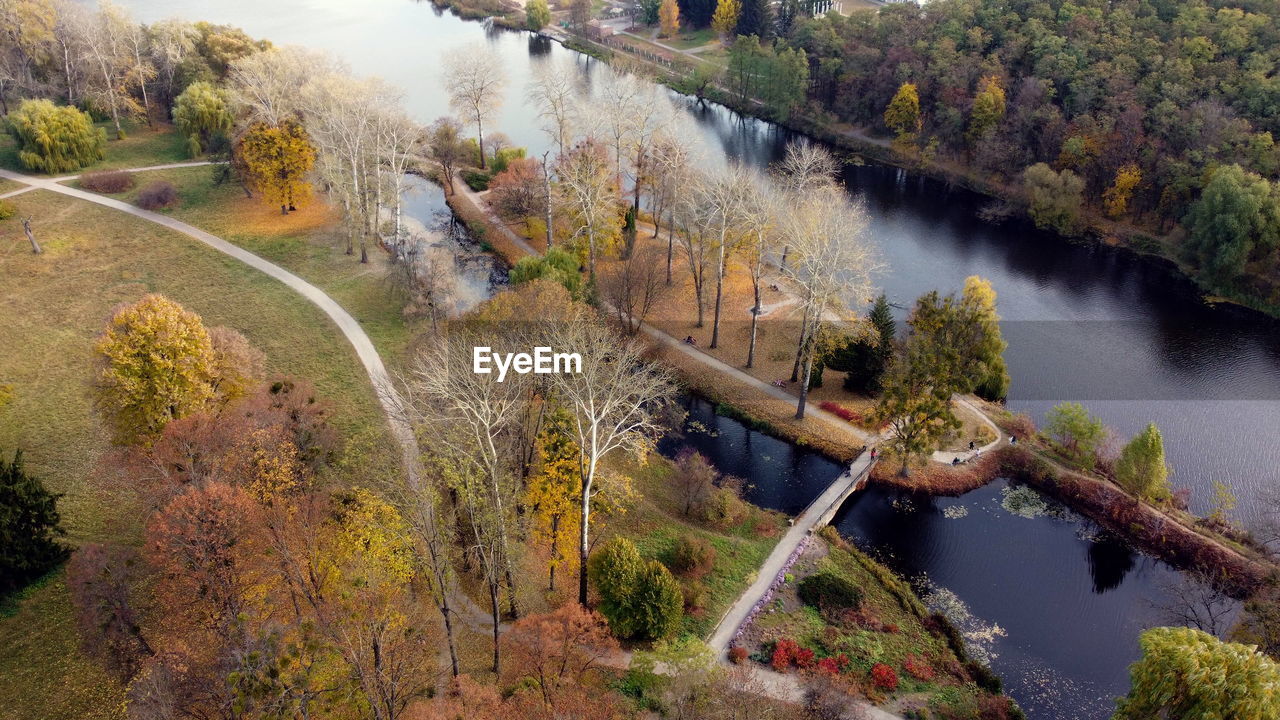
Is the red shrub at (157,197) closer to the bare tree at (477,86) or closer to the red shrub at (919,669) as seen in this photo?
the bare tree at (477,86)

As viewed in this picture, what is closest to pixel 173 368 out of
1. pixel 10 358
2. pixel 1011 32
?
pixel 10 358

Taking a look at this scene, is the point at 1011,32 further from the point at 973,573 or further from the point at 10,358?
the point at 10,358

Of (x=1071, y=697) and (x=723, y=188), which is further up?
(x=723, y=188)

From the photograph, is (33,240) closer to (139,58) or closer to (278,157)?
(278,157)

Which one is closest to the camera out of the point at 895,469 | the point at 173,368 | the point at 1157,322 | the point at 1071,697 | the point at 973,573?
the point at 1071,697

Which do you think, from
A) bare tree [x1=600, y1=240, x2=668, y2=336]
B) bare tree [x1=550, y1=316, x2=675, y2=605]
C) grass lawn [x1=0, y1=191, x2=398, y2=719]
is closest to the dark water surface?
bare tree [x1=600, y1=240, x2=668, y2=336]

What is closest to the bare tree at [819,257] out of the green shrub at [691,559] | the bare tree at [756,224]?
the bare tree at [756,224]

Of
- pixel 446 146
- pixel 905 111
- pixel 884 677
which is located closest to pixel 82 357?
pixel 446 146
